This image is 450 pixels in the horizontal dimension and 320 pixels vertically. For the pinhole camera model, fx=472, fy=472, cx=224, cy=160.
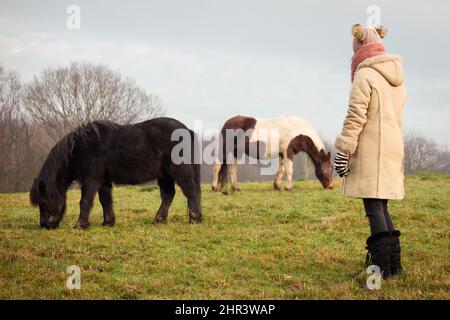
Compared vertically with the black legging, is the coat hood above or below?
above

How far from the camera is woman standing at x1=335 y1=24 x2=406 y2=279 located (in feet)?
15.3

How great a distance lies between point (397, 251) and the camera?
4906 mm

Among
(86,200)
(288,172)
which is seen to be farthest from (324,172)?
(86,200)

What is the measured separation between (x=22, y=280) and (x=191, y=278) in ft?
5.85

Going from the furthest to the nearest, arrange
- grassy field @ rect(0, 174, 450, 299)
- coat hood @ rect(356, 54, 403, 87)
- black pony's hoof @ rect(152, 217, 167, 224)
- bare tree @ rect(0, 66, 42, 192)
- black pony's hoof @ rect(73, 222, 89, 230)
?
1. bare tree @ rect(0, 66, 42, 192)
2. black pony's hoof @ rect(152, 217, 167, 224)
3. black pony's hoof @ rect(73, 222, 89, 230)
4. coat hood @ rect(356, 54, 403, 87)
5. grassy field @ rect(0, 174, 450, 299)

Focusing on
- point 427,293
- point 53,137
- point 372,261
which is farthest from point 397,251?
point 53,137

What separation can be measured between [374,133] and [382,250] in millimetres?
1176

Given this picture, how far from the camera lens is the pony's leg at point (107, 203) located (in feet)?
27.8

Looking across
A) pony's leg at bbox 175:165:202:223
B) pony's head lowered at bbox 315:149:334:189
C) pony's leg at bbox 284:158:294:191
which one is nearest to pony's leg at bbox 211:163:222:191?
pony's leg at bbox 284:158:294:191

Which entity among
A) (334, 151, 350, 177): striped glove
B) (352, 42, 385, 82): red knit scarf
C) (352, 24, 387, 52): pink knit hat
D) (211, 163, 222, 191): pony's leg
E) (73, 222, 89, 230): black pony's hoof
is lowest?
(73, 222, 89, 230): black pony's hoof

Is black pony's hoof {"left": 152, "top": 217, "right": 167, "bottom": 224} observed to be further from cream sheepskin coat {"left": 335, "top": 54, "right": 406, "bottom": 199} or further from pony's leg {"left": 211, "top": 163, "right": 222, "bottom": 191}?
pony's leg {"left": 211, "top": 163, "right": 222, "bottom": 191}

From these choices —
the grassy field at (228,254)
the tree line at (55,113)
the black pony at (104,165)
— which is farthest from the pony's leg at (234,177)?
the tree line at (55,113)

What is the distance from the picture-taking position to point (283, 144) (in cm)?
1480

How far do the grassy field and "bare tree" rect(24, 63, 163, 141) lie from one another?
22597mm
